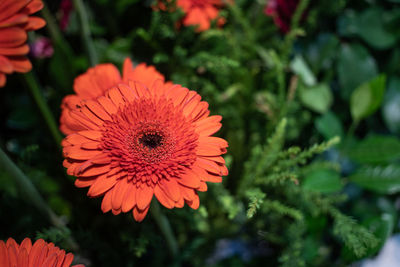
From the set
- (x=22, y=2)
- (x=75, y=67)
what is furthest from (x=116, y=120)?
(x=75, y=67)

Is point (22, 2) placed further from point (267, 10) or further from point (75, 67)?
point (267, 10)

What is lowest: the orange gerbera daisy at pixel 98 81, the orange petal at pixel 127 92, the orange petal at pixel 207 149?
the orange petal at pixel 207 149

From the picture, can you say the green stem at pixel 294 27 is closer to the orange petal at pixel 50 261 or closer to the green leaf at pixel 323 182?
the green leaf at pixel 323 182

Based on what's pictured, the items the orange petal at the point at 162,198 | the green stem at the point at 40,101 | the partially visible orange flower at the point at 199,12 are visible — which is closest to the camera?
the orange petal at the point at 162,198

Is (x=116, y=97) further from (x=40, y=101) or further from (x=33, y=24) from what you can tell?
(x=40, y=101)

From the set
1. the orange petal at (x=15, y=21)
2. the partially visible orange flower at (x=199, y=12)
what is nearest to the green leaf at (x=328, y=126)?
the partially visible orange flower at (x=199, y=12)

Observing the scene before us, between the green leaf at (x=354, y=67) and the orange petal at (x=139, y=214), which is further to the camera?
the green leaf at (x=354, y=67)

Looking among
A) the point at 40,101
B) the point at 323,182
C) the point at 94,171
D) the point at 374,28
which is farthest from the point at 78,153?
the point at 374,28

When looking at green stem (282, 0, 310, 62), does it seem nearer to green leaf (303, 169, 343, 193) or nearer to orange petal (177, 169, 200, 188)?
green leaf (303, 169, 343, 193)
